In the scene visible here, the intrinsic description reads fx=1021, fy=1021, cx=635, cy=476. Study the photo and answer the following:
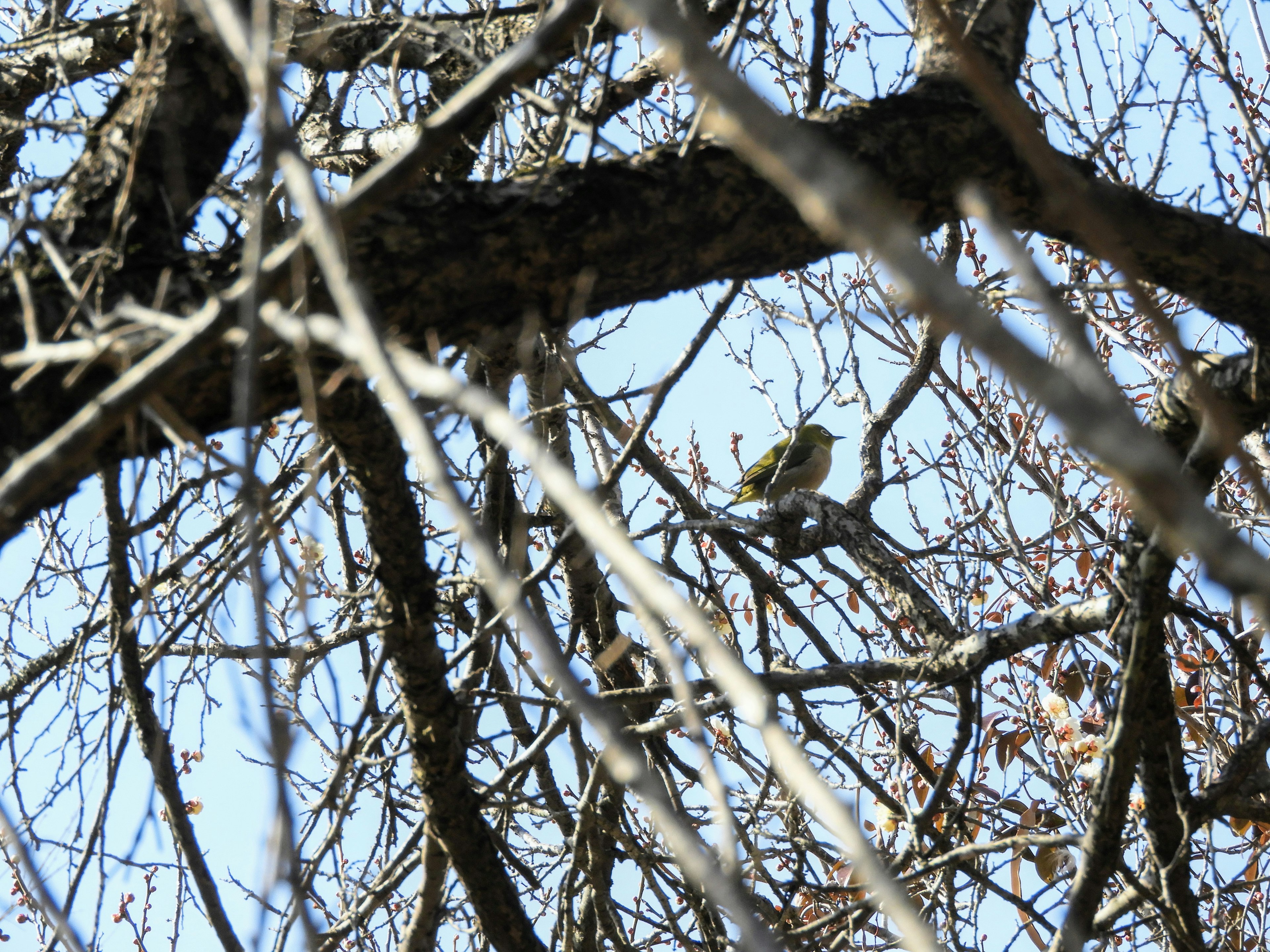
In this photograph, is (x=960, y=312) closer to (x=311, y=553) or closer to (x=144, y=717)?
(x=311, y=553)

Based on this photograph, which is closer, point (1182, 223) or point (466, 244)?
point (466, 244)

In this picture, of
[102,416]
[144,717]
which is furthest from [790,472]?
[102,416]

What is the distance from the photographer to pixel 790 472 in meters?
7.10

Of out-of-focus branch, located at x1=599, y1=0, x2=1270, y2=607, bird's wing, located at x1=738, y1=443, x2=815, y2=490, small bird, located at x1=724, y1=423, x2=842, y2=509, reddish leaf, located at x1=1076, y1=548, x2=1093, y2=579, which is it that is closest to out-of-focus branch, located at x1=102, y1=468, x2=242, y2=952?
out-of-focus branch, located at x1=599, y1=0, x2=1270, y2=607

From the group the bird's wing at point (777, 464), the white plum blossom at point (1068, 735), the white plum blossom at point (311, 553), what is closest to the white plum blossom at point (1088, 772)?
the white plum blossom at point (1068, 735)

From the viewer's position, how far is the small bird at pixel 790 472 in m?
7.16

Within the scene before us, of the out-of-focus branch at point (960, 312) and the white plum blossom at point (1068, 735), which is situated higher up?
the white plum blossom at point (1068, 735)

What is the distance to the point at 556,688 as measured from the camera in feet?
8.04

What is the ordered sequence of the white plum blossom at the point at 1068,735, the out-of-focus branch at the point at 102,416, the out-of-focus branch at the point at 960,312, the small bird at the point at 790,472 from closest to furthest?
1. the out-of-focus branch at the point at 960,312
2. the out-of-focus branch at the point at 102,416
3. the white plum blossom at the point at 1068,735
4. the small bird at the point at 790,472

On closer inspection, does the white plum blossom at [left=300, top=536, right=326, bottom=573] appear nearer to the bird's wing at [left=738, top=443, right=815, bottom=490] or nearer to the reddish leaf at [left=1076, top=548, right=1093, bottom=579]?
the reddish leaf at [left=1076, top=548, right=1093, bottom=579]

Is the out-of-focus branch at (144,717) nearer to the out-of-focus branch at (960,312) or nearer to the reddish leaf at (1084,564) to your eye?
the out-of-focus branch at (960,312)

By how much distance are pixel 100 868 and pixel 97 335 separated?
1.28 m

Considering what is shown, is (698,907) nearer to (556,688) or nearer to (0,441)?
(556,688)

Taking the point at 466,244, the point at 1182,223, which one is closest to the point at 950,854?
the point at 1182,223
